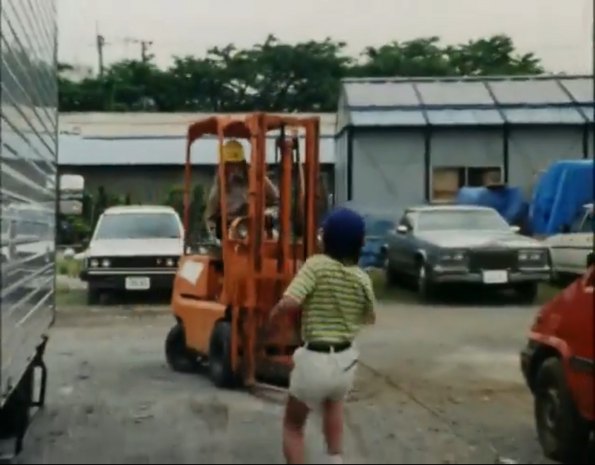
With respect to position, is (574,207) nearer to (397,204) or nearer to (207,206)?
(397,204)

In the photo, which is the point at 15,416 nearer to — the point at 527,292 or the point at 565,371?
the point at 565,371

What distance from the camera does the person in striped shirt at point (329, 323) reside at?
7062 mm

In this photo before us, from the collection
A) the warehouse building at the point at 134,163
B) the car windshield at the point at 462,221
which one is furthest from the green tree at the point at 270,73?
the car windshield at the point at 462,221

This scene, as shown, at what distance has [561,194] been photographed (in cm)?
2425

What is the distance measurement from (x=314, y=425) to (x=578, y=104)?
62.8 ft

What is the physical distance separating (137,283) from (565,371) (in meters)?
14.0

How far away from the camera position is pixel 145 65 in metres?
64.3

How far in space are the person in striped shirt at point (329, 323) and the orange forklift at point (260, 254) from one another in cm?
350

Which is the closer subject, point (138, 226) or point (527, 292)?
point (527, 292)

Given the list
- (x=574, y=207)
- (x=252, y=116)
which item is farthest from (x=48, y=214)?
(x=574, y=207)

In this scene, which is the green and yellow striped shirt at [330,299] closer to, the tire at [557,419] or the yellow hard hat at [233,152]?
the tire at [557,419]

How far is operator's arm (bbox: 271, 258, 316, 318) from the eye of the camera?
280 inches

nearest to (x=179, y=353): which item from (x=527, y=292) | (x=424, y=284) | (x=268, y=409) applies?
(x=268, y=409)

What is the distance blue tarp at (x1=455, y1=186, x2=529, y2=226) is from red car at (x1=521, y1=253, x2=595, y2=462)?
718 inches
